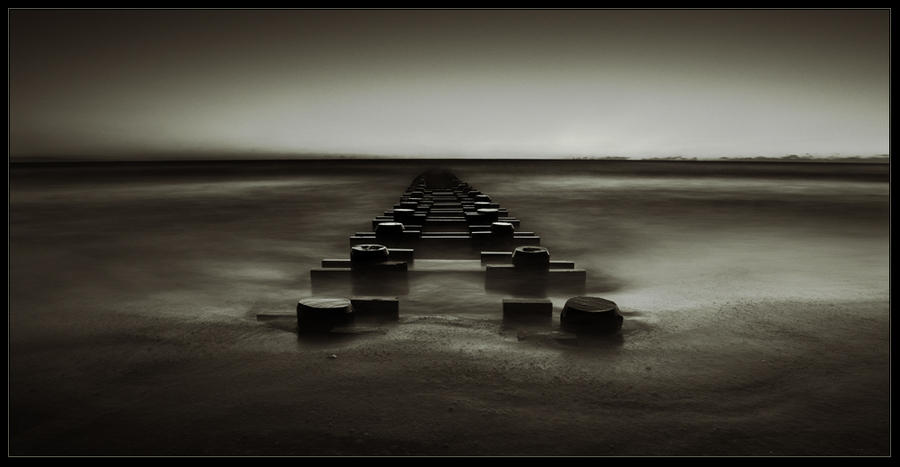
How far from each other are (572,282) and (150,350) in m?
4.06

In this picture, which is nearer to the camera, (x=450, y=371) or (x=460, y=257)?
(x=450, y=371)

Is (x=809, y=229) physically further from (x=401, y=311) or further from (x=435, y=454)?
(x=435, y=454)

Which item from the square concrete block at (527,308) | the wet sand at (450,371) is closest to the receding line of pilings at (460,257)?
the square concrete block at (527,308)

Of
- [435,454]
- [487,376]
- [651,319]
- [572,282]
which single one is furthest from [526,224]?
[435,454]

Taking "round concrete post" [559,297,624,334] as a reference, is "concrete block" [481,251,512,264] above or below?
above

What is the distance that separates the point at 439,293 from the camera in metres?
5.39

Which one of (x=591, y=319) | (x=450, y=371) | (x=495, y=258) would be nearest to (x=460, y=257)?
(x=495, y=258)

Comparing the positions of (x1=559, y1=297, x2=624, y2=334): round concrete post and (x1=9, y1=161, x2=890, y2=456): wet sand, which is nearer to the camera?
(x1=9, y1=161, x2=890, y2=456): wet sand

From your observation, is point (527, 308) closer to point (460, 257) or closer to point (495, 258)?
point (495, 258)

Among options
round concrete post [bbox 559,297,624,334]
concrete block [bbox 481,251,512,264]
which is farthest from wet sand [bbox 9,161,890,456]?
concrete block [bbox 481,251,512,264]

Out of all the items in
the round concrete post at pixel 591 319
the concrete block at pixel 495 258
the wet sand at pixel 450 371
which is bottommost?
the wet sand at pixel 450 371

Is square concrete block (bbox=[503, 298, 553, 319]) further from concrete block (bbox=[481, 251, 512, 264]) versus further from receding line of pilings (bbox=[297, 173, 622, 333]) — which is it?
concrete block (bbox=[481, 251, 512, 264])

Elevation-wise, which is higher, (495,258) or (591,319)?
(495,258)

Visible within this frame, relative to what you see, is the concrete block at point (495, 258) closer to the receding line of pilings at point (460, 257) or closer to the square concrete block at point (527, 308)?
the receding line of pilings at point (460, 257)
